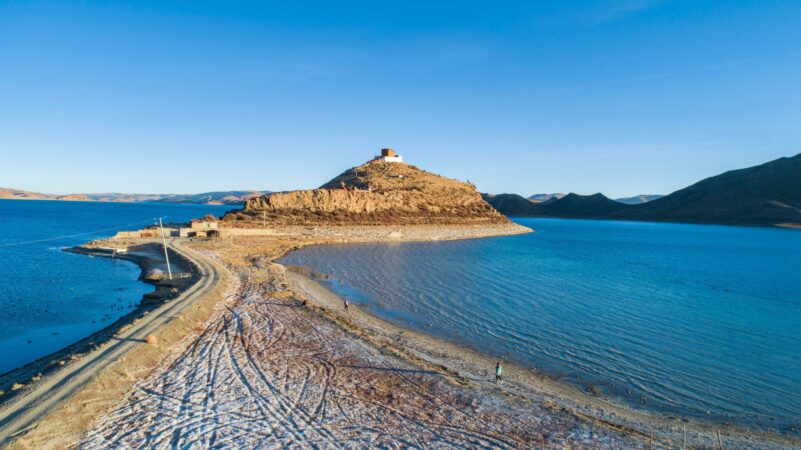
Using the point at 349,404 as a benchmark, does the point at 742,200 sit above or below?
above

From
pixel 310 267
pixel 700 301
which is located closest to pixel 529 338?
pixel 700 301

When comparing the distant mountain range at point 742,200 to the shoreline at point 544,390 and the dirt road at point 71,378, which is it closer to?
the shoreline at point 544,390

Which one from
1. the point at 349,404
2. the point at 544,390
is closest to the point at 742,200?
the point at 544,390

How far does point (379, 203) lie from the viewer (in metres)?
87.6

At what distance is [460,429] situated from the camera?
34.5 feet

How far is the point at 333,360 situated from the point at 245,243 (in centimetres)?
4192

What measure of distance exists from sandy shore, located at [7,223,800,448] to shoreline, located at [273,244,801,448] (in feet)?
0.18

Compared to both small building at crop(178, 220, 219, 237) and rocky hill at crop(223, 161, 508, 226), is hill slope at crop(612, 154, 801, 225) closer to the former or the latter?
rocky hill at crop(223, 161, 508, 226)

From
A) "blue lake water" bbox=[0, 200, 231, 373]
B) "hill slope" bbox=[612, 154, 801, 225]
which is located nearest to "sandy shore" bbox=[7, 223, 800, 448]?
"blue lake water" bbox=[0, 200, 231, 373]

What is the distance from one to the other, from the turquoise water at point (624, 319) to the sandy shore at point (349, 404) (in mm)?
1866

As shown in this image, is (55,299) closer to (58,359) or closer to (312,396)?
(58,359)

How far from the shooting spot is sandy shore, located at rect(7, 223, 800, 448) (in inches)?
393

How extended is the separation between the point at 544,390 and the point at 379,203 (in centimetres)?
7506

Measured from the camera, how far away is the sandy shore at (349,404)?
32.7ft
